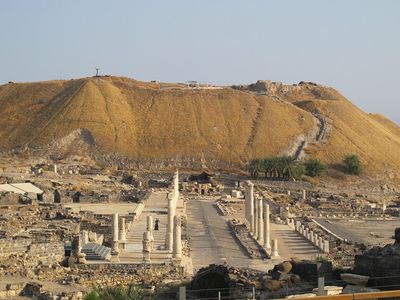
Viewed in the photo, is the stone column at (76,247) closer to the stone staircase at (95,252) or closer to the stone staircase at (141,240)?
the stone staircase at (95,252)

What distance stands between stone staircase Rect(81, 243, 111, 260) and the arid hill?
6823 cm

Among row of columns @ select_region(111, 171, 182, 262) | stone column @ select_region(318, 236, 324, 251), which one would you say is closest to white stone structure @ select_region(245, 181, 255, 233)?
stone column @ select_region(318, 236, 324, 251)

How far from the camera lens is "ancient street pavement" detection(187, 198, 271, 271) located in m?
31.5

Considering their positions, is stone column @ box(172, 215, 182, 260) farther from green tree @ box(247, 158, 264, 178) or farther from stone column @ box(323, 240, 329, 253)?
green tree @ box(247, 158, 264, 178)

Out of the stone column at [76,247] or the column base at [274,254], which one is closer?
the stone column at [76,247]

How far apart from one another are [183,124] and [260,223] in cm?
7063

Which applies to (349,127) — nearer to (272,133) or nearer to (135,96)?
(272,133)

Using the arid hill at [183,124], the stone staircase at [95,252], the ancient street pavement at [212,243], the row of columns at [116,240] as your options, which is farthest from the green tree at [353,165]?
the stone staircase at [95,252]

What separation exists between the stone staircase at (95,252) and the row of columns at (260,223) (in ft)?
26.7

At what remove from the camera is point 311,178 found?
89312 millimetres

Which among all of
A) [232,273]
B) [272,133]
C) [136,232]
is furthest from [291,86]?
[232,273]

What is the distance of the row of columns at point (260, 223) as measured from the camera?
117ft

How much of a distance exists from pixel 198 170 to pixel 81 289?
240 ft

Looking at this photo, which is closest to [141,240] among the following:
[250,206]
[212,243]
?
[212,243]
